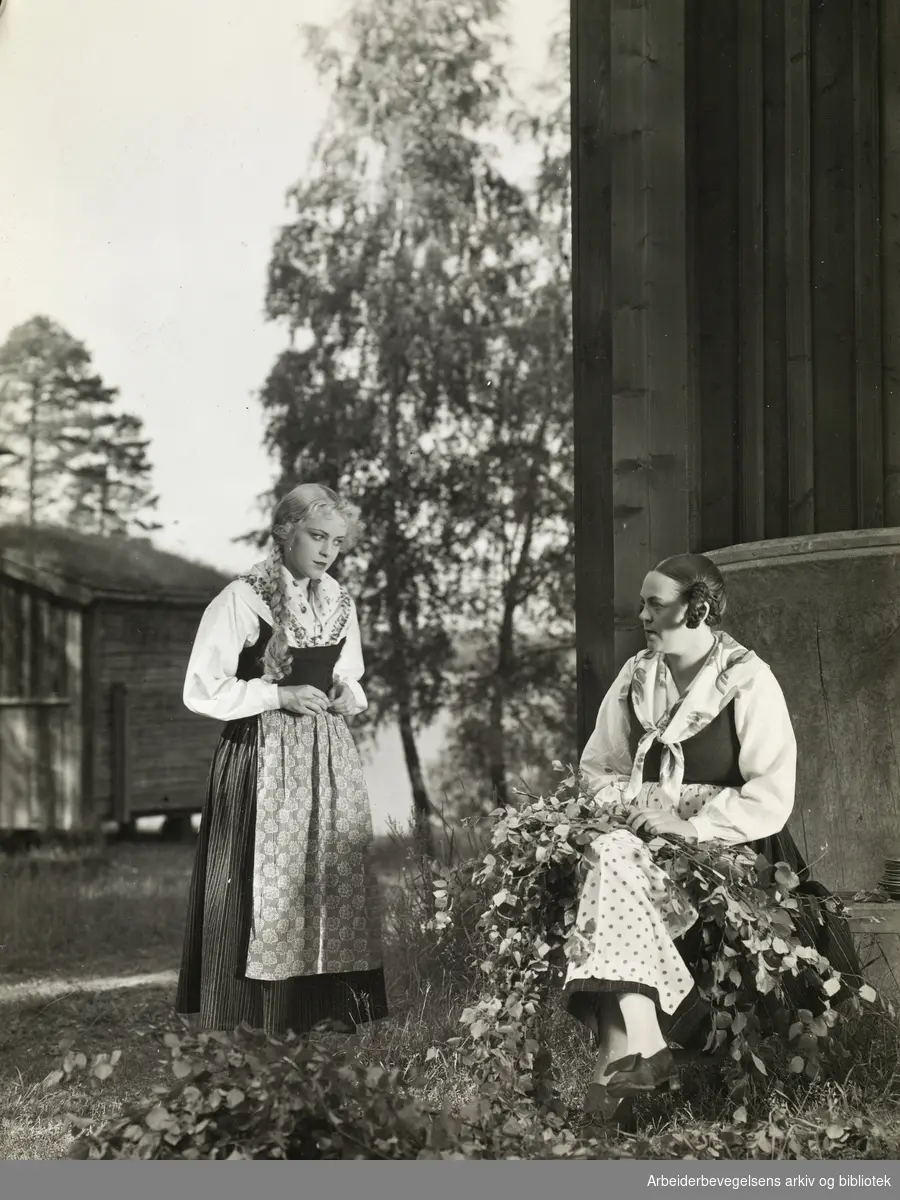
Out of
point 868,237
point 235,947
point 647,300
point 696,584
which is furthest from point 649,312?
point 235,947

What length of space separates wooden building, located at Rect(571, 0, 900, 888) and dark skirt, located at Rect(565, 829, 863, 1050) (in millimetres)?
612

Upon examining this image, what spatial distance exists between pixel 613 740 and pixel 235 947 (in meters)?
1.30

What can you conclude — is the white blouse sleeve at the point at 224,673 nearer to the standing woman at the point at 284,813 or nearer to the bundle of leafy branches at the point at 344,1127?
the standing woman at the point at 284,813

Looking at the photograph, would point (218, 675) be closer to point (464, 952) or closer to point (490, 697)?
point (464, 952)

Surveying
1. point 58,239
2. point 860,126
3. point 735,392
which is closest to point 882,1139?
point 735,392

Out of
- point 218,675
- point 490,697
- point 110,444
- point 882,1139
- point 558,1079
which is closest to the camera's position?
point 882,1139

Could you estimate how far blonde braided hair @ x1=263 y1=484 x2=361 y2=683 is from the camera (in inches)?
163

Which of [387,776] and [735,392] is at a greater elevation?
[735,392]

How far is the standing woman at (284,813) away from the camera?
404 cm

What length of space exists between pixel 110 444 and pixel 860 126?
8.09m

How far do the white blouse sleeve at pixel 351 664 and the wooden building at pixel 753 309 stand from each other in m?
0.99

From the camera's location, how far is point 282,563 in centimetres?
418

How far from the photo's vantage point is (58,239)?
8.02 m

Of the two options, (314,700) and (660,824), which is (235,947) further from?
(660,824)
